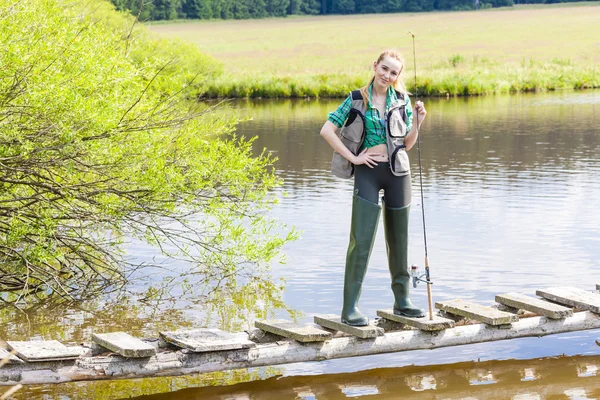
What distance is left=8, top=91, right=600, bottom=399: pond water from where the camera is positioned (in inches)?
356

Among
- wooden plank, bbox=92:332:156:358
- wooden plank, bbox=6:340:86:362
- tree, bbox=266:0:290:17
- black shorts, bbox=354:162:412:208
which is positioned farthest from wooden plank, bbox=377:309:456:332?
tree, bbox=266:0:290:17

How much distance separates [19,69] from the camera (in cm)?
1056

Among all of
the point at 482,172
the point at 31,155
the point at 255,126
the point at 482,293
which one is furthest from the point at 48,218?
the point at 255,126

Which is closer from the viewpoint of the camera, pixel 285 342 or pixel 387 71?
pixel 387 71

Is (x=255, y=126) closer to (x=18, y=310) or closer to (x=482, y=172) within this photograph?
(x=482, y=172)

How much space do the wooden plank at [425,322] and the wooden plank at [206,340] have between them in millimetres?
1270

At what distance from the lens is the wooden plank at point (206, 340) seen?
8219 mm

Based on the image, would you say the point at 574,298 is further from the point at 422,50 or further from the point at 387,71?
the point at 422,50

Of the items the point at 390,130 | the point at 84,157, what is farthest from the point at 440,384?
the point at 84,157

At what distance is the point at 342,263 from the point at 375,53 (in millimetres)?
64525

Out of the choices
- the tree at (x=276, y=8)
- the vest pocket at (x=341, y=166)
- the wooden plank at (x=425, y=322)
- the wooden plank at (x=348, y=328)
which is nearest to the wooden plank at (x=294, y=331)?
the wooden plank at (x=348, y=328)

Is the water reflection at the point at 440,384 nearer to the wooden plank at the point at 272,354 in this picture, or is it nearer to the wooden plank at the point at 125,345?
the wooden plank at the point at 272,354

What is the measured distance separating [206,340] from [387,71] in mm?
2470

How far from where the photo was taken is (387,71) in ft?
27.7
